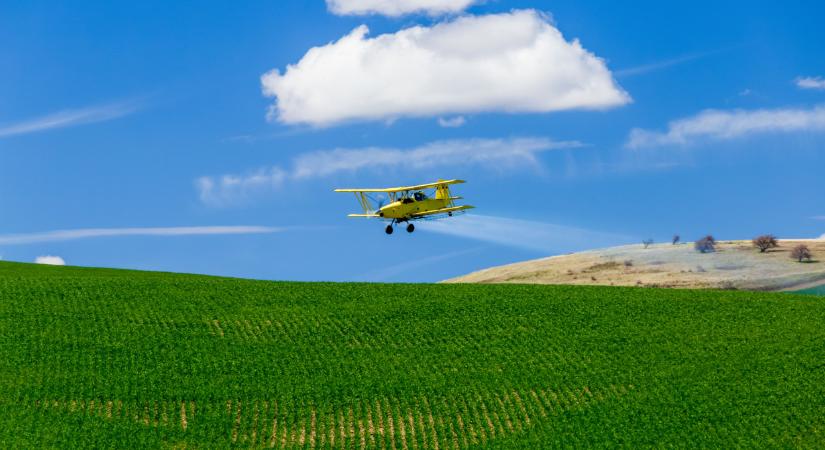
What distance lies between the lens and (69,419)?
131 ft

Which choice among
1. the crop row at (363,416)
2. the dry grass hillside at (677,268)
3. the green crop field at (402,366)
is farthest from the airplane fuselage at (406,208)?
the dry grass hillside at (677,268)

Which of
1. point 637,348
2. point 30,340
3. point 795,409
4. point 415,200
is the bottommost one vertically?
point 795,409

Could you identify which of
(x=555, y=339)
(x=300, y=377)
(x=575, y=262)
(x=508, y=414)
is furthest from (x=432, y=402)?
(x=575, y=262)

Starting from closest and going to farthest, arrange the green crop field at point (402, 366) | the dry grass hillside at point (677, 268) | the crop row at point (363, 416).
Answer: the crop row at point (363, 416) → the green crop field at point (402, 366) → the dry grass hillside at point (677, 268)

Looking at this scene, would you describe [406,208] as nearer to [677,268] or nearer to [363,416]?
[363,416]

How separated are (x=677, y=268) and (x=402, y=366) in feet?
136

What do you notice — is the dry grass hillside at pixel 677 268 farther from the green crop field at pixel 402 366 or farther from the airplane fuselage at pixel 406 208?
the airplane fuselage at pixel 406 208

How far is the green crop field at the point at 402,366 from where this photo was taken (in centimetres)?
3975

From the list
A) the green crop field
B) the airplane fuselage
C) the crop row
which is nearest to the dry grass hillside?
the green crop field

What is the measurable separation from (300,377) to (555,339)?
13157mm

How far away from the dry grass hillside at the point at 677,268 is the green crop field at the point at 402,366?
19.2 m

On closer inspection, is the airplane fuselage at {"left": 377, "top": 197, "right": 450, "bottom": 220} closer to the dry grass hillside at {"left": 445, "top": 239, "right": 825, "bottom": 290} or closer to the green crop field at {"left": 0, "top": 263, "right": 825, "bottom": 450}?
the green crop field at {"left": 0, "top": 263, "right": 825, "bottom": 450}

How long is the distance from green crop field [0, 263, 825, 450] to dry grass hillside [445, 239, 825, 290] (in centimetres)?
1917

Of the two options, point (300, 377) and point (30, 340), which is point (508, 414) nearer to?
point (300, 377)
